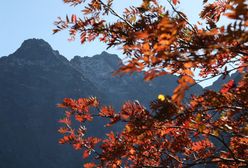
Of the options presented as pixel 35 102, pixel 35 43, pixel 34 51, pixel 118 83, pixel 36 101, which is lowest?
pixel 35 102

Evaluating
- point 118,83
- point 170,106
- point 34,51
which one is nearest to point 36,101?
point 34,51

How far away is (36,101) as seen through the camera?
A: 103m

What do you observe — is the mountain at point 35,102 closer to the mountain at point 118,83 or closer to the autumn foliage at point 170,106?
the mountain at point 118,83

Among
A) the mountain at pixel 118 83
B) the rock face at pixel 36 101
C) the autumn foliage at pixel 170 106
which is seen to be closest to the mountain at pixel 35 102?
the rock face at pixel 36 101

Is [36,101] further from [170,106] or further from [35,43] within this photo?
[170,106]

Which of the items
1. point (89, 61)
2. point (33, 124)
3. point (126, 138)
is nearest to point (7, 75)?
point (33, 124)

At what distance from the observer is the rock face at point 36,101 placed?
93.0 m

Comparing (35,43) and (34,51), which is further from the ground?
(35,43)

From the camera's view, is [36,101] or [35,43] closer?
[36,101]

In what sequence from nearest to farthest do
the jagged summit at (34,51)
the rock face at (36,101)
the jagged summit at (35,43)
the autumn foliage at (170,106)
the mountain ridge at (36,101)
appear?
the autumn foliage at (170,106) < the rock face at (36,101) < the mountain ridge at (36,101) < the jagged summit at (34,51) < the jagged summit at (35,43)

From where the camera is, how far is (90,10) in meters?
4.41

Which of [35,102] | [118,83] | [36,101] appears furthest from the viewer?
[118,83]

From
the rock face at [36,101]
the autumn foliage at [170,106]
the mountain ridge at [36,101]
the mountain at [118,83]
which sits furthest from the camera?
the mountain at [118,83]

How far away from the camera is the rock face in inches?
3661
